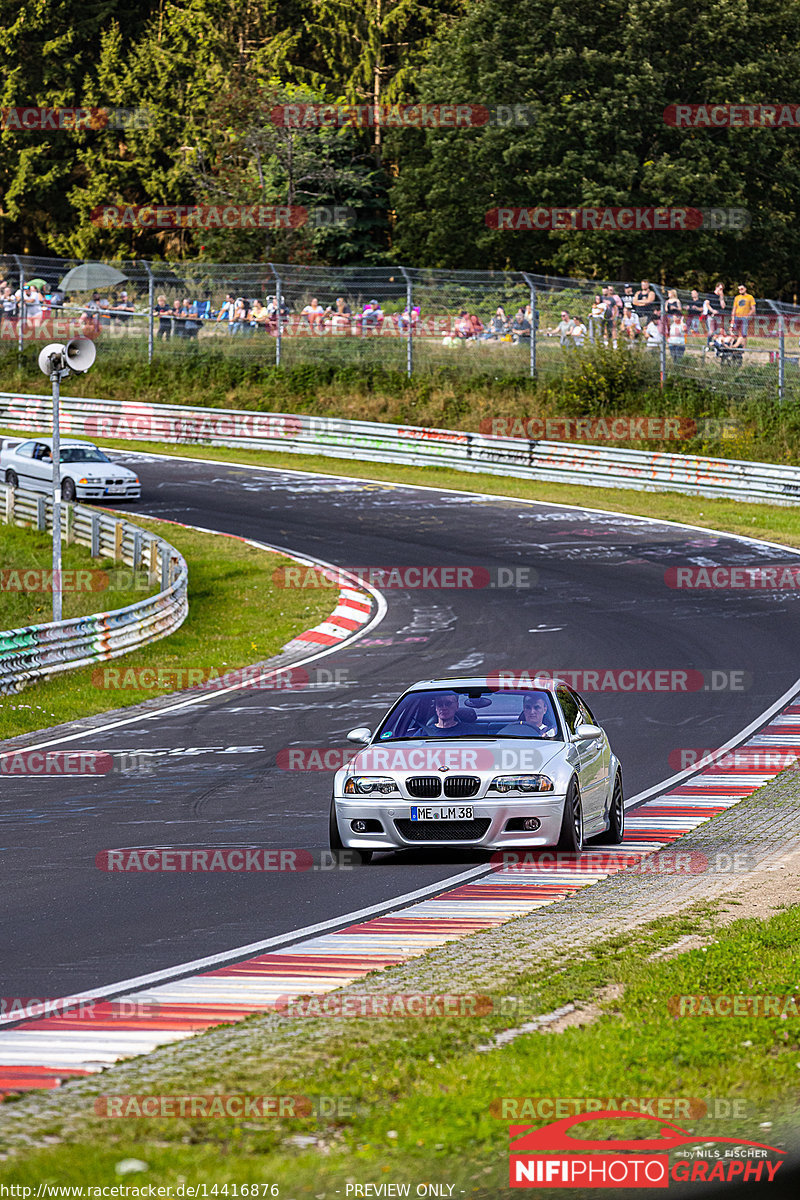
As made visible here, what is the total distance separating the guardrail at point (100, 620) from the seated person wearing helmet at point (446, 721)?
957 centimetres

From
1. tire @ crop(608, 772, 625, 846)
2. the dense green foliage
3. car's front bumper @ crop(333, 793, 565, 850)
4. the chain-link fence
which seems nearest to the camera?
car's front bumper @ crop(333, 793, 565, 850)

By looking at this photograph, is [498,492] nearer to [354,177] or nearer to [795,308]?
[795,308]

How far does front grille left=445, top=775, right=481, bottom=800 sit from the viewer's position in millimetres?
11633

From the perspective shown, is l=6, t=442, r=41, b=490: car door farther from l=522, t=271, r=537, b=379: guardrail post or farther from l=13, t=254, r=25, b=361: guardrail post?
l=13, t=254, r=25, b=361: guardrail post

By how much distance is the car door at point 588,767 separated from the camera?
476 inches

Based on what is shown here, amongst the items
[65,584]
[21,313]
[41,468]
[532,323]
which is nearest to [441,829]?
[65,584]

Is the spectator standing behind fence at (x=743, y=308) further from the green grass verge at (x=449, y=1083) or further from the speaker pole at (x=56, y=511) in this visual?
the green grass verge at (x=449, y=1083)

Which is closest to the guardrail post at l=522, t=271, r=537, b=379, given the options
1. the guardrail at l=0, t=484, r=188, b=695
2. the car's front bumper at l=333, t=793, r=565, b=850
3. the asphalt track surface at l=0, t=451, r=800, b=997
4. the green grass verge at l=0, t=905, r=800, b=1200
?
the asphalt track surface at l=0, t=451, r=800, b=997

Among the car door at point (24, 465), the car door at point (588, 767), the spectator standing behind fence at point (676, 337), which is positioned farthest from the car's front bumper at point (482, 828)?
the spectator standing behind fence at point (676, 337)

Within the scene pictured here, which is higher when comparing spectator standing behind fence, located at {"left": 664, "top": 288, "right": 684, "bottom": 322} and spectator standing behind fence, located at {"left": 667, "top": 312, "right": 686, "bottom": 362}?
spectator standing behind fence, located at {"left": 664, "top": 288, "right": 684, "bottom": 322}

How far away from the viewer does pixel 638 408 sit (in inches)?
1642

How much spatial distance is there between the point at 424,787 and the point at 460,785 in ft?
0.88

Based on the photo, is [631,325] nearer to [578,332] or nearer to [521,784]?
[578,332]

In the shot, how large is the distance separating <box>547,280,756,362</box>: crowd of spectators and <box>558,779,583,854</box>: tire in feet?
88.1
